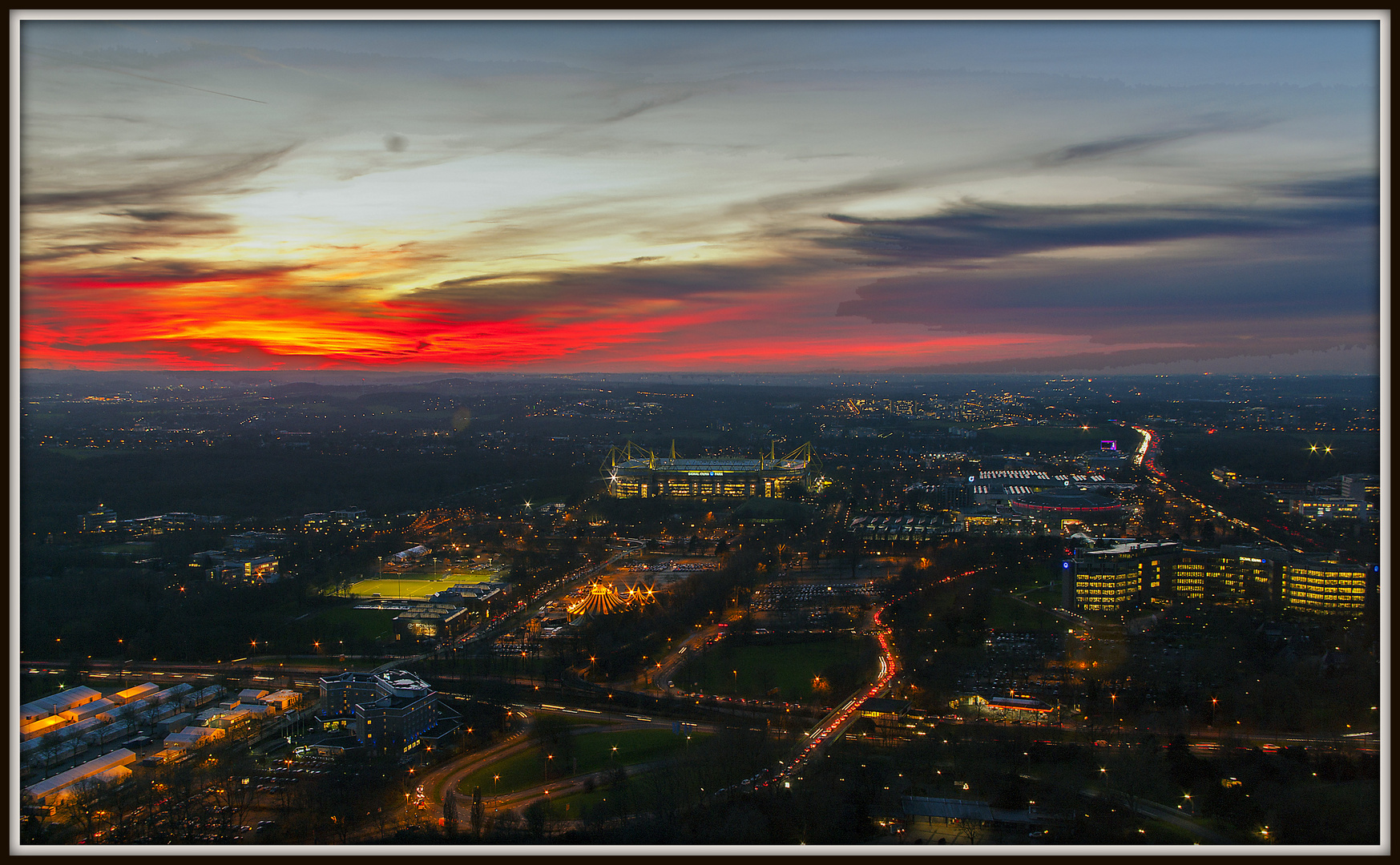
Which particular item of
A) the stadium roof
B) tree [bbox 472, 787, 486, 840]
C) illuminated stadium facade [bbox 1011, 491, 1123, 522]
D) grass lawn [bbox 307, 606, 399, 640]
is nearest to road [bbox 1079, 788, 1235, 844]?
tree [bbox 472, 787, 486, 840]

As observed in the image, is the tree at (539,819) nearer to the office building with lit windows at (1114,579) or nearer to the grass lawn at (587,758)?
the grass lawn at (587,758)

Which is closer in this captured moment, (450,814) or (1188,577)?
(450,814)

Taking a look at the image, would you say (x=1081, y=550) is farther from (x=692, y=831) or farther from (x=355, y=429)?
(x=355, y=429)

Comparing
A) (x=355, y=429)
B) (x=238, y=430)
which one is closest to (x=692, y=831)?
(x=238, y=430)

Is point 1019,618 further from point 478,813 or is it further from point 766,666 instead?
point 478,813

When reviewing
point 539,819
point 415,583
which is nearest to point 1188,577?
point 539,819

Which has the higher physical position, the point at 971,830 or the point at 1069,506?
the point at 1069,506

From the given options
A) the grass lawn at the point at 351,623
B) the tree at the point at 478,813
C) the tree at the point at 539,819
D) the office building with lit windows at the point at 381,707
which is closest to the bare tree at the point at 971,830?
the tree at the point at 539,819
